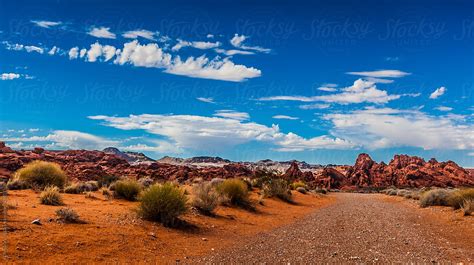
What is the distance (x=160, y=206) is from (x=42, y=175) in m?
14.2

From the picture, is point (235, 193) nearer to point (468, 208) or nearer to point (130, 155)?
point (468, 208)

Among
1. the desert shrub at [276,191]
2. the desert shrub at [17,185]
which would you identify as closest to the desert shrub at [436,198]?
Result: the desert shrub at [276,191]

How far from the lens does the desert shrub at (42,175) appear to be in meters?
24.8

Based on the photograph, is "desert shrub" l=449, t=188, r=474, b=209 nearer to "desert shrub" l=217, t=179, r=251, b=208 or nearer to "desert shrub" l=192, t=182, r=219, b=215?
"desert shrub" l=217, t=179, r=251, b=208

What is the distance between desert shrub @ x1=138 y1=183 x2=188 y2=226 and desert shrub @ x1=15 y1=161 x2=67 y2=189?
41.4ft

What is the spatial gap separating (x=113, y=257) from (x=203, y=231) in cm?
534

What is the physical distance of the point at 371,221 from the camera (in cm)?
1981

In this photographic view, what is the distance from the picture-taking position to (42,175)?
25250 mm

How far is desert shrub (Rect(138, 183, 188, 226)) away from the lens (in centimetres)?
1467

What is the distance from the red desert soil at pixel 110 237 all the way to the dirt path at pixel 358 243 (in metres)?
1.06

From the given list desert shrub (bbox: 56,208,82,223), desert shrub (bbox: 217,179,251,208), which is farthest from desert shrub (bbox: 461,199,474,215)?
desert shrub (bbox: 56,208,82,223)

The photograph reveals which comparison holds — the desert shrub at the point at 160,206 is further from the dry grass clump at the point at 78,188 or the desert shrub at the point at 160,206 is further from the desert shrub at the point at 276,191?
the desert shrub at the point at 276,191

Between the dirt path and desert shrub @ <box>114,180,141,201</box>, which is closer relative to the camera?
the dirt path

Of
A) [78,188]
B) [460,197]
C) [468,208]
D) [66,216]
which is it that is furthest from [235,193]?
[460,197]
